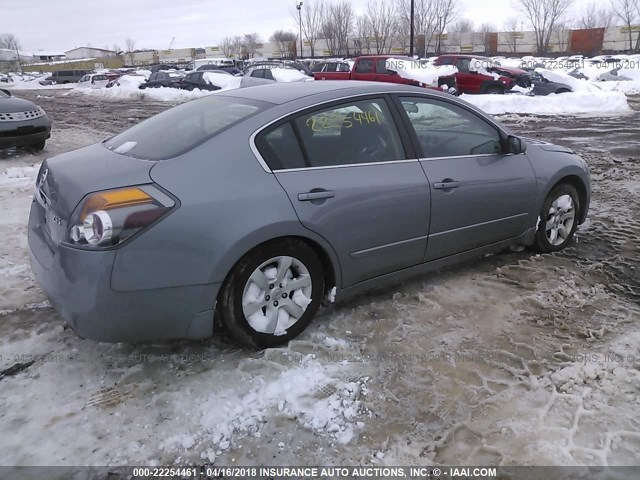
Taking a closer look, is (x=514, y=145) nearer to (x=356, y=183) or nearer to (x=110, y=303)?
(x=356, y=183)

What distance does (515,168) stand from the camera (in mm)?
4215

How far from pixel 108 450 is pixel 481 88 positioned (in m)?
20.2

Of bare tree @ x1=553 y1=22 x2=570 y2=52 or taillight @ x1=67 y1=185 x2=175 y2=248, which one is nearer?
taillight @ x1=67 y1=185 x2=175 y2=248

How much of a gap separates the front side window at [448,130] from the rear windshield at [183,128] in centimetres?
114

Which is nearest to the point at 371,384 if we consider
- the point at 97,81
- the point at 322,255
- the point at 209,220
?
the point at 322,255

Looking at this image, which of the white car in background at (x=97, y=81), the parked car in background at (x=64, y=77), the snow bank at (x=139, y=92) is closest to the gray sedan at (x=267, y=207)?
the snow bank at (x=139, y=92)

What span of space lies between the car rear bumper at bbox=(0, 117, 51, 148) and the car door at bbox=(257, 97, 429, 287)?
25.5 feet

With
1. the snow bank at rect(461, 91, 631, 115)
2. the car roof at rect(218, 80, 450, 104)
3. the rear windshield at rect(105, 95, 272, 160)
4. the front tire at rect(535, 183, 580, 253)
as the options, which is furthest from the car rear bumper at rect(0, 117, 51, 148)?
the snow bank at rect(461, 91, 631, 115)

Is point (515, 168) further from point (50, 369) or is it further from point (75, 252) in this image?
point (50, 369)

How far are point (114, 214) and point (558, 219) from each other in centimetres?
377

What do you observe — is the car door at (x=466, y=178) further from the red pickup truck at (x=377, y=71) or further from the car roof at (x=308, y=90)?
the red pickup truck at (x=377, y=71)

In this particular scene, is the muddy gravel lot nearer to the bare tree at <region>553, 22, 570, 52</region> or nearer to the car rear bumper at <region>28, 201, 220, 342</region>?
the car rear bumper at <region>28, 201, 220, 342</region>

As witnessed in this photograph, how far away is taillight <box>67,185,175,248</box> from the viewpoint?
260 centimetres

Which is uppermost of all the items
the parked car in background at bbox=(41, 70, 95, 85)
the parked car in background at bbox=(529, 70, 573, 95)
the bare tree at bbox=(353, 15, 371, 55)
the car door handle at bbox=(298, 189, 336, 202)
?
the bare tree at bbox=(353, 15, 371, 55)
